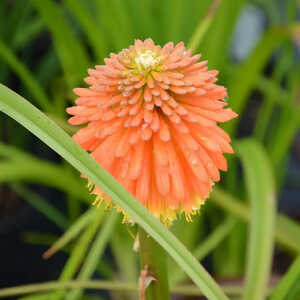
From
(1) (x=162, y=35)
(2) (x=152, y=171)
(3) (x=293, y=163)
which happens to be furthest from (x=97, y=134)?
(3) (x=293, y=163)

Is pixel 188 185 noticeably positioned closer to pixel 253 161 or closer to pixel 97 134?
pixel 97 134

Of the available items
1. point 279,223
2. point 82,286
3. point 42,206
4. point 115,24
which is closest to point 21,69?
point 115,24

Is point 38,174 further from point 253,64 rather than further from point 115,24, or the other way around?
point 253,64

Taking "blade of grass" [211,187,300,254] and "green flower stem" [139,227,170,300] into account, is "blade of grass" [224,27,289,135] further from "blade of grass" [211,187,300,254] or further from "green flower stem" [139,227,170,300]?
"green flower stem" [139,227,170,300]

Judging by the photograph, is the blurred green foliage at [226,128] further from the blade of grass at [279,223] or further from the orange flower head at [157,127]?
the orange flower head at [157,127]

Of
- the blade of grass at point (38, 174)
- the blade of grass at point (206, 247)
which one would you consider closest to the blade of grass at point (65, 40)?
the blade of grass at point (38, 174)

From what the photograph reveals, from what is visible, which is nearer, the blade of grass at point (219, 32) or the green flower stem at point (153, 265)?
the green flower stem at point (153, 265)
